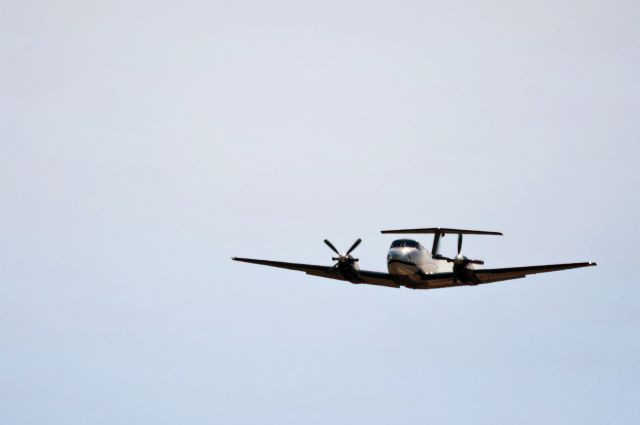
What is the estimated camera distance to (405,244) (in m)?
73.8

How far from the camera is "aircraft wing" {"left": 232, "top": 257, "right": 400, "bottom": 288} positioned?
7650 centimetres

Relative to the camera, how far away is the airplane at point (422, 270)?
239 ft

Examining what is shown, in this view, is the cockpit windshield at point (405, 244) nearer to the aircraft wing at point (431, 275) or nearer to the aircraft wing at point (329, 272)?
the aircraft wing at point (431, 275)

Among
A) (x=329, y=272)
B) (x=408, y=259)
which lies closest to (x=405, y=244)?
(x=408, y=259)

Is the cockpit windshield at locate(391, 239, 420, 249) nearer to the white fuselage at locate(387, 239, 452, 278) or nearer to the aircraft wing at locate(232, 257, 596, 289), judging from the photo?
the white fuselage at locate(387, 239, 452, 278)

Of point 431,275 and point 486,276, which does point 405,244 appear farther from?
point 486,276

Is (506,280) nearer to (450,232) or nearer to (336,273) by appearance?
(450,232)

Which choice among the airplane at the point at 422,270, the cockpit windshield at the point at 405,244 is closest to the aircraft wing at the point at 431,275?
the airplane at the point at 422,270

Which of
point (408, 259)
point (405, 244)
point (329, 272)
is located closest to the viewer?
point (408, 259)

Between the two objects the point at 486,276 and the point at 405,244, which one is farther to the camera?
the point at 486,276

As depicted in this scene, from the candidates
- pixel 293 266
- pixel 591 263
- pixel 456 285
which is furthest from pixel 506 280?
→ pixel 293 266

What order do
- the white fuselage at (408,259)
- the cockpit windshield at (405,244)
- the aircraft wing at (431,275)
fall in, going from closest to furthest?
the aircraft wing at (431,275) → the white fuselage at (408,259) → the cockpit windshield at (405,244)

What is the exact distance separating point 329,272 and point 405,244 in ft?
22.7

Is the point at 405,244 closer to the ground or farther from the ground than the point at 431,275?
farther from the ground
